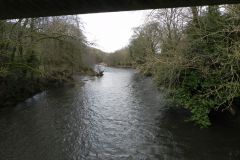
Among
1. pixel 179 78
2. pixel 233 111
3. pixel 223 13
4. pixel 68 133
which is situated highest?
pixel 223 13

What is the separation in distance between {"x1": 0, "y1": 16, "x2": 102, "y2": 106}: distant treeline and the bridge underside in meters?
9.59

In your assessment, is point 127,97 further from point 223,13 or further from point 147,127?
point 223,13

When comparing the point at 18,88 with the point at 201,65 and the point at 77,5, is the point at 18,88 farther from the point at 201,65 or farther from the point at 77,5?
the point at 77,5

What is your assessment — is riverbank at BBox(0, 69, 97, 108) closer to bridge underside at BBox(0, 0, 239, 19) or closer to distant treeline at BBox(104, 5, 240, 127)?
distant treeline at BBox(104, 5, 240, 127)

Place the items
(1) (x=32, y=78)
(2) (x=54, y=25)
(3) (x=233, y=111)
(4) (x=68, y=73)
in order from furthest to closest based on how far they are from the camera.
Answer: (4) (x=68, y=73) < (1) (x=32, y=78) < (2) (x=54, y=25) < (3) (x=233, y=111)

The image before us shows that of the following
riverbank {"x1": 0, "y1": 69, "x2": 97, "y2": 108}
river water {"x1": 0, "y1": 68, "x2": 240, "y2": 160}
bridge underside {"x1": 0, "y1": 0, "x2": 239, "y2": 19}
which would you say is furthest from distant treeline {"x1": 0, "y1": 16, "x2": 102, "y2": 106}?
bridge underside {"x1": 0, "y1": 0, "x2": 239, "y2": 19}

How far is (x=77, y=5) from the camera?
6.72 ft

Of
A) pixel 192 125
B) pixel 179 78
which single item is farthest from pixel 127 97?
pixel 192 125

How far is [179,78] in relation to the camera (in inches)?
458

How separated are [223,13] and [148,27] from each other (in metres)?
7.31

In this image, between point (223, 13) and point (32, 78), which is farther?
point (32, 78)

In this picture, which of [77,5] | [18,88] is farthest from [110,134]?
[18,88]

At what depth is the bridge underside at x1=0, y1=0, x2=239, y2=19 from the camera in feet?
6.49

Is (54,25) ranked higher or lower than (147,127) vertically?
higher
